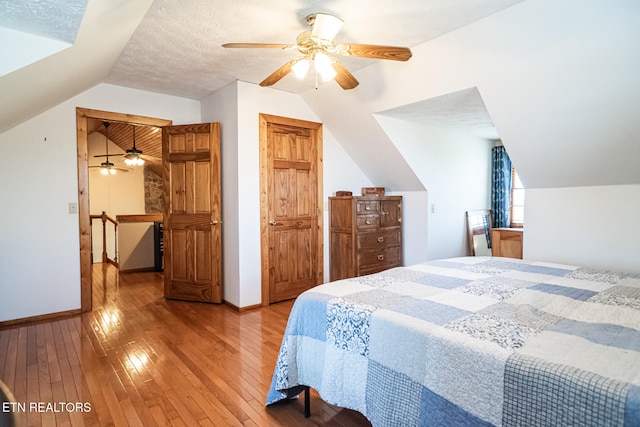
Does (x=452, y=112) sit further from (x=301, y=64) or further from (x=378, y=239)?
(x=301, y=64)

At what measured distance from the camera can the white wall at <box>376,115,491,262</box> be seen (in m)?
4.12

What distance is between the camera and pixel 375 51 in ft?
7.15

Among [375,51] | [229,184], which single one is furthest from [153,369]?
[375,51]

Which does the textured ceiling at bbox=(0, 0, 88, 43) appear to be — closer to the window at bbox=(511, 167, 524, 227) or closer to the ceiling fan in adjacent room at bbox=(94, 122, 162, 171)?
the ceiling fan in adjacent room at bbox=(94, 122, 162, 171)

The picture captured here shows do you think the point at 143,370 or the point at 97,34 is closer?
the point at 97,34

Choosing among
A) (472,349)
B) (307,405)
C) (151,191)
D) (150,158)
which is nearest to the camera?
(472,349)

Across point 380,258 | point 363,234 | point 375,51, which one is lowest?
point 380,258

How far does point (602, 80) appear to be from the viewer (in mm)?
2236

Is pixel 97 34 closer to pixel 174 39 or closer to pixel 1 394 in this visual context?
pixel 174 39

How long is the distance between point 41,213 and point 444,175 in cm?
452

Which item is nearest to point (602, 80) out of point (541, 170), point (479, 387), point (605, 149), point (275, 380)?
point (605, 149)

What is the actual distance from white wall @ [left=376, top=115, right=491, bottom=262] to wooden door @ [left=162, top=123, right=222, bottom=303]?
198 centimetres

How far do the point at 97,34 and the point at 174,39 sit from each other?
69 centimetres

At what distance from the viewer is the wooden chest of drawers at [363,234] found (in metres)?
4.06
